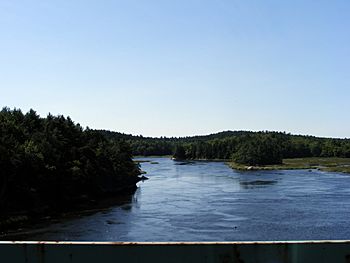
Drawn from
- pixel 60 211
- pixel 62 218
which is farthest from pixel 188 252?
pixel 60 211

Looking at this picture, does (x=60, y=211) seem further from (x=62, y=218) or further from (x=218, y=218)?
(x=218, y=218)

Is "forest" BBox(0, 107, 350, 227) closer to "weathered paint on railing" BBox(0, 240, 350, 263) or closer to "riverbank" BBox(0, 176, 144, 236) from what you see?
"riverbank" BBox(0, 176, 144, 236)

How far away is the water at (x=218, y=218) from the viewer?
122 ft

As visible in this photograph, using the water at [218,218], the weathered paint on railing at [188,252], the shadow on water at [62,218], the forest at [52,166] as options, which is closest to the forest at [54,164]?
the forest at [52,166]

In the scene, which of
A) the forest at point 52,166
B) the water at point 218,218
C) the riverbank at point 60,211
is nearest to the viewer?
the water at point 218,218

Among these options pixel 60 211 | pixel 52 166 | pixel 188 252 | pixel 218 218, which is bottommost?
pixel 60 211

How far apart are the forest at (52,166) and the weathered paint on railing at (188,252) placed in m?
46.1

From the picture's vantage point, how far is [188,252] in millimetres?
4402

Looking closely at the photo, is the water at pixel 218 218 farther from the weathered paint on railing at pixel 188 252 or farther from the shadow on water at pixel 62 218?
the weathered paint on railing at pixel 188 252

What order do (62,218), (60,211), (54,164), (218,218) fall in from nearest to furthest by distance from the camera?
(218,218)
(62,218)
(60,211)
(54,164)

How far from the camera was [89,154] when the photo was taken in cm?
7431

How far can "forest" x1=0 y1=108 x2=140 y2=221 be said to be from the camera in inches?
1980

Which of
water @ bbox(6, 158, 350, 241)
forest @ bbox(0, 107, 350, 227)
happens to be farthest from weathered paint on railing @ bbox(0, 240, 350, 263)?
forest @ bbox(0, 107, 350, 227)

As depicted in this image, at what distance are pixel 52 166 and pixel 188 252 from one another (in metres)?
54.8
